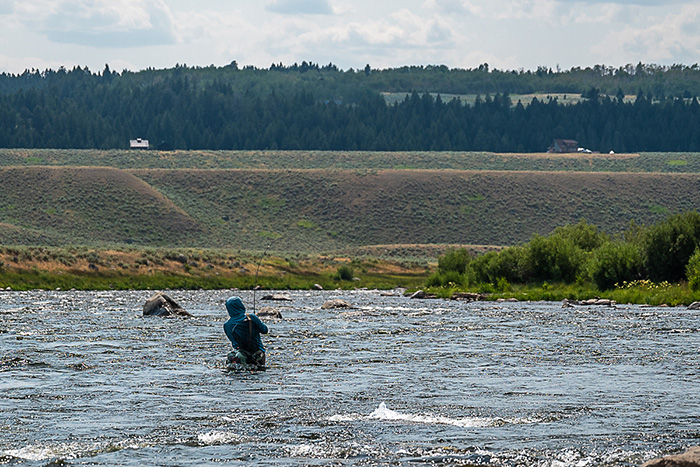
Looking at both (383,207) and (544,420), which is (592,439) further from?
(383,207)

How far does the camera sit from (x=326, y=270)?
99.2m

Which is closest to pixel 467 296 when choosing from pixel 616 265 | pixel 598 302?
pixel 616 265

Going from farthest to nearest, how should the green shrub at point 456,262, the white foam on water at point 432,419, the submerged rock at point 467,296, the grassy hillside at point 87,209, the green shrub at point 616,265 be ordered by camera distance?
the grassy hillside at point 87,209, the green shrub at point 456,262, the submerged rock at point 467,296, the green shrub at point 616,265, the white foam on water at point 432,419

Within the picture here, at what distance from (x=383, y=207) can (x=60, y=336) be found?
132 meters

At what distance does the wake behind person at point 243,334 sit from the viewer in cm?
2453

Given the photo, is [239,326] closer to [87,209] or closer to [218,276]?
[218,276]

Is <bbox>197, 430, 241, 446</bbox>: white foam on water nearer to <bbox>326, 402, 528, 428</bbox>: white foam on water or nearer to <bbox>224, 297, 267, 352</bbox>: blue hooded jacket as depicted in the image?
<bbox>326, 402, 528, 428</bbox>: white foam on water

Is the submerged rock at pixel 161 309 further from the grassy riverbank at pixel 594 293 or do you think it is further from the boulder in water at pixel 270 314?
the grassy riverbank at pixel 594 293

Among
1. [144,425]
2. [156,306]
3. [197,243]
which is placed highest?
[144,425]

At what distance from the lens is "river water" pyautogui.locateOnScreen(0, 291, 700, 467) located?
51.9 feet

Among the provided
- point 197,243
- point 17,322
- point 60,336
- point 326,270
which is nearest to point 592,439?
point 60,336

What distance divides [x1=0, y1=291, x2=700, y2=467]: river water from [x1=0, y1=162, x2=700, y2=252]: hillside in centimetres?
9965

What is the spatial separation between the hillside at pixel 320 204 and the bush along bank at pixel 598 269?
253 feet

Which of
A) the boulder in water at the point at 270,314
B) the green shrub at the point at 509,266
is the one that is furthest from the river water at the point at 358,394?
the green shrub at the point at 509,266
